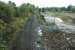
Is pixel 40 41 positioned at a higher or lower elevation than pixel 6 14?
lower

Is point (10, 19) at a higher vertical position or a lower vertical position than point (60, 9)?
lower

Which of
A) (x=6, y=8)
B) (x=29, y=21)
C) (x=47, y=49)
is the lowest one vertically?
(x=47, y=49)

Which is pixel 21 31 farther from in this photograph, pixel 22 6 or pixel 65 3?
pixel 65 3

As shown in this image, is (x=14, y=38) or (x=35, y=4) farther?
(x=35, y=4)

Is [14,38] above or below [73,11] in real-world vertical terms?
below

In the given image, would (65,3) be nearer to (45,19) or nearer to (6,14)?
(45,19)

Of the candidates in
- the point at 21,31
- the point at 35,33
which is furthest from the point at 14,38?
the point at 35,33

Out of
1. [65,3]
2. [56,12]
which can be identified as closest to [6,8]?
[56,12]

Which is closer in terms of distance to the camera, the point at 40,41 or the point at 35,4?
the point at 40,41

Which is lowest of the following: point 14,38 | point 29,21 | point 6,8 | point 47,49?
point 47,49
